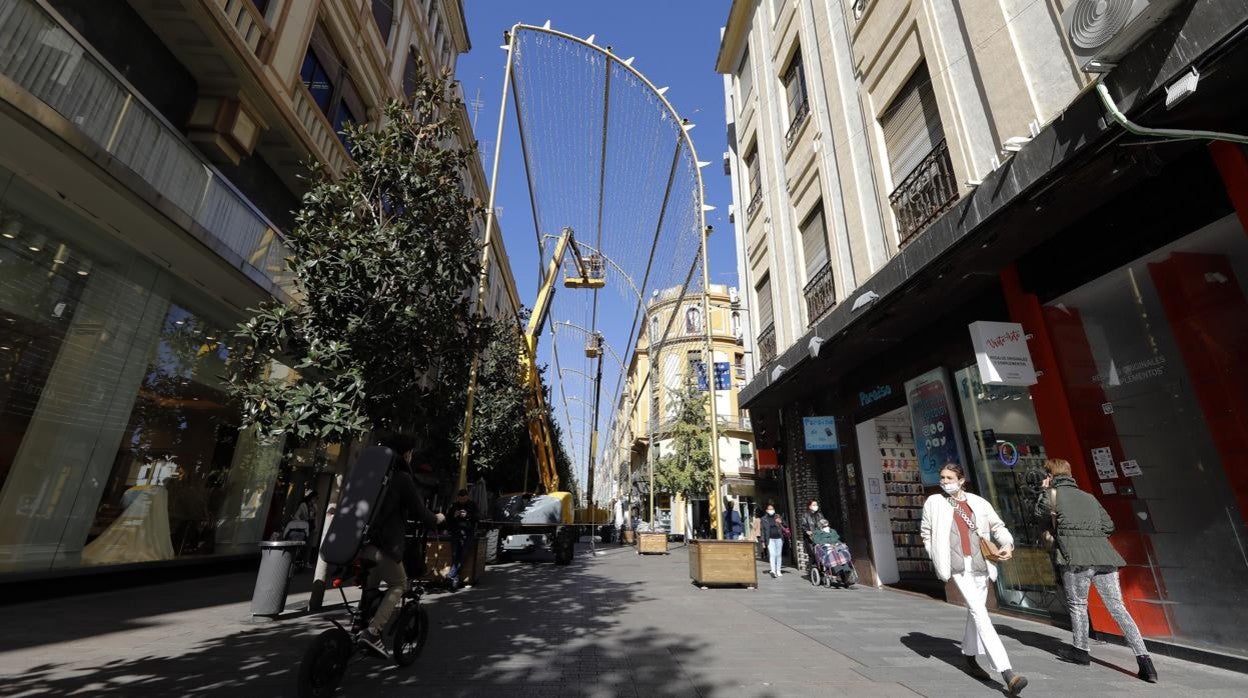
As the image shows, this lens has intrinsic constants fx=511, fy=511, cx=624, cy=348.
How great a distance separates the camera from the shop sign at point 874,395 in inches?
373

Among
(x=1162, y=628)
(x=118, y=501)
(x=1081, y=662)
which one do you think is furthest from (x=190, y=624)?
(x=1162, y=628)

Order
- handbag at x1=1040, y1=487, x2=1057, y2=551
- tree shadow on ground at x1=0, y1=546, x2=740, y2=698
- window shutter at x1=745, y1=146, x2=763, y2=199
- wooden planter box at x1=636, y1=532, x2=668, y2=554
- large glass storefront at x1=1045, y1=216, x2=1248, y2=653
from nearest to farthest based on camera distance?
tree shadow on ground at x1=0, y1=546, x2=740, y2=698 → large glass storefront at x1=1045, y1=216, x2=1248, y2=653 → handbag at x1=1040, y1=487, x2=1057, y2=551 → window shutter at x1=745, y1=146, x2=763, y2=199 → wooden planter box at x1=636, y1=532, x2=668, y2=554

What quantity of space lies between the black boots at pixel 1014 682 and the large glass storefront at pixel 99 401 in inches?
398

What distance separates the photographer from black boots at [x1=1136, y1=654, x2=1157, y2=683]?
410cm

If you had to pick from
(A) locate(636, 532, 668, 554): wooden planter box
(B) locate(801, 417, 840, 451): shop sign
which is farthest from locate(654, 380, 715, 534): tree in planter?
(B) locate(801, 417, 840, 451): shop sign

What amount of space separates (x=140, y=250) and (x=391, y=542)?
23.7ft

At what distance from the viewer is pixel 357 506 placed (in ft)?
11.3

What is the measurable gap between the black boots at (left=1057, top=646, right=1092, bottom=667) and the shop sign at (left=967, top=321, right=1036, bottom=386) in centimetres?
282

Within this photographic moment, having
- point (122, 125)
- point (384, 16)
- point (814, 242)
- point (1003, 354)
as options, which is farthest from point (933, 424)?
point (384, 16)

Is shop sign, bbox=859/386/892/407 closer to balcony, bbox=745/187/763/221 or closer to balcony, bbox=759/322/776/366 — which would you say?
balcony, bbox=759/322/776/366

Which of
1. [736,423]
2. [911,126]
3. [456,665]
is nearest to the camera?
[456,665]

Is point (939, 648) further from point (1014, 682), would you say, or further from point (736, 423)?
point (736, 423)

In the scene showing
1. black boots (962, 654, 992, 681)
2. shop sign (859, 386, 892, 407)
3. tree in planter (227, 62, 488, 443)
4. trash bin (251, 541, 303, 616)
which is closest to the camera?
black boots (962, 654, 992, 681)

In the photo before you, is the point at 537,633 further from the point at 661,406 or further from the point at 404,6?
the point at 661,406
